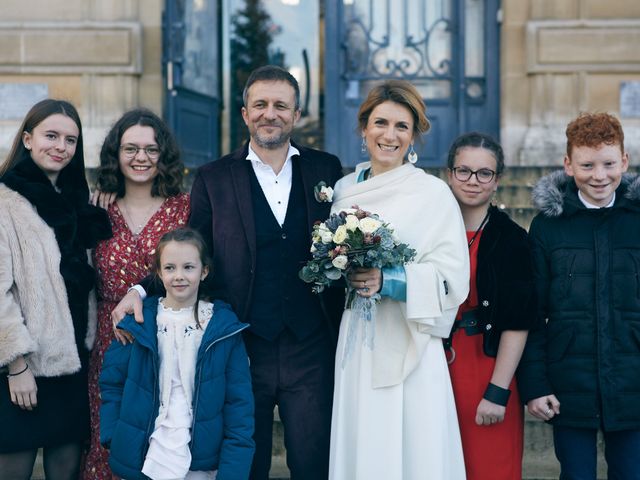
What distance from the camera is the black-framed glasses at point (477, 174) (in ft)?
11.9

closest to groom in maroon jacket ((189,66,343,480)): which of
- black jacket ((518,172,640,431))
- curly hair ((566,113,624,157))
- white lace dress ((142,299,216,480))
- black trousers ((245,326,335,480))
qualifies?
black trousers ((245,326,335,480))

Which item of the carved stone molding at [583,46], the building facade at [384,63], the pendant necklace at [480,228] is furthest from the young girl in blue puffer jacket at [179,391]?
the carved stone molding at [583,46]

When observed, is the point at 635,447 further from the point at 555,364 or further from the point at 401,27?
the point at 401,27

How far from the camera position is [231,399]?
3418mm

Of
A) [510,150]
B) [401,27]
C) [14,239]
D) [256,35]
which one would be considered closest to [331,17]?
[401,27]

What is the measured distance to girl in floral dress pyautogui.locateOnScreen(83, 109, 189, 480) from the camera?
12.3 feet

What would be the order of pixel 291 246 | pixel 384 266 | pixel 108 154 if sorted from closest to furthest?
pixel 384 266
pixel 291 246
pixel 108 154

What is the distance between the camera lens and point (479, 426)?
11.6 feet

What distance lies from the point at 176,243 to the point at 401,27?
18.7ft

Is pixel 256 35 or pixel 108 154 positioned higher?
pixel 256 35

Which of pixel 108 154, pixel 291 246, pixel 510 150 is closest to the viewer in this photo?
pixel 291 246

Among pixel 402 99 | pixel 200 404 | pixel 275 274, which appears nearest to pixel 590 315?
pixel 402 99

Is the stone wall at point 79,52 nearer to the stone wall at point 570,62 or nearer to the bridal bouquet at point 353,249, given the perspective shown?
the stone wall at point 570,62

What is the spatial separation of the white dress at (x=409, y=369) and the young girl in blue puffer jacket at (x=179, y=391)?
1.36ft
